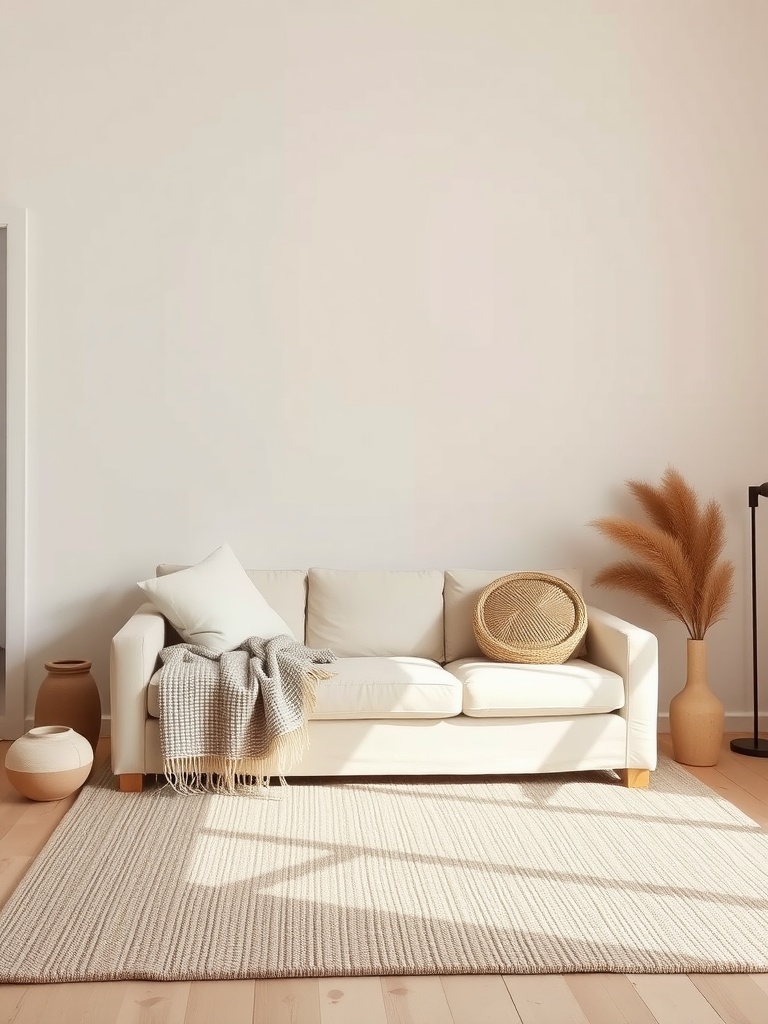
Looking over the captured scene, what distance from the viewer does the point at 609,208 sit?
491 centimetres

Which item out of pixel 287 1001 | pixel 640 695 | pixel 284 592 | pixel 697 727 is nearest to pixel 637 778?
pixel 640 695

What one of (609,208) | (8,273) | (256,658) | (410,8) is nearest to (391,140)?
(410,8)

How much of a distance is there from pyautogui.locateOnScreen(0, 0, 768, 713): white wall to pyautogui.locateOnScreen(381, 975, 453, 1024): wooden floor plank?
8.73ft

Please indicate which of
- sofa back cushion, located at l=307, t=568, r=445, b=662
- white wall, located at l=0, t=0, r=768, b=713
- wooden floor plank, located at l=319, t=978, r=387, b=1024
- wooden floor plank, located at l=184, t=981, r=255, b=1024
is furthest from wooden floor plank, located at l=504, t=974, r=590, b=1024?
white wall, located at l=0, t=0, r=768, b=713

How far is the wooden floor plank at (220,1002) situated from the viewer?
83.7 inches

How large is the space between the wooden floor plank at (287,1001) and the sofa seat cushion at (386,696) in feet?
5.02

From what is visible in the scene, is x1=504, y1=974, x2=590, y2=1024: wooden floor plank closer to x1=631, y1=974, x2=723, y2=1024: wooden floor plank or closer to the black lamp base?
x1=631, y1=974, x2=723, y2=1024: wooden floor plank

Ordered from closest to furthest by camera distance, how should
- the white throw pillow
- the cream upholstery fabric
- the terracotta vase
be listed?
the cream upholstery fabric, the white throw pillow, the terracotta vase

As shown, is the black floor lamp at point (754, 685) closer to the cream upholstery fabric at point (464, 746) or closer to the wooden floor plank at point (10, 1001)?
the cream upholstery fabric at point (464, 746)

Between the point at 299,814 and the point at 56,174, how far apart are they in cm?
310

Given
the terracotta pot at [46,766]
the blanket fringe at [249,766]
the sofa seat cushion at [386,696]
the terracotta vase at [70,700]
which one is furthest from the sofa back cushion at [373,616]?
the terracotta pot at [46,766]

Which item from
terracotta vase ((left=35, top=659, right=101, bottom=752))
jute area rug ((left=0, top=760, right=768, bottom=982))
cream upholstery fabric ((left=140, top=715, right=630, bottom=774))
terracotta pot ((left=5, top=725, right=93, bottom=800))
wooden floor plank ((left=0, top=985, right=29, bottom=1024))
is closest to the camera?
wooden floor plank ((left=0, top=985, right=29, bottom=1024))

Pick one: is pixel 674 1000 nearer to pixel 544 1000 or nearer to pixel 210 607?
pixel 544 1000

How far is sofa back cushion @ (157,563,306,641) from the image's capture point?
446 centimetres
